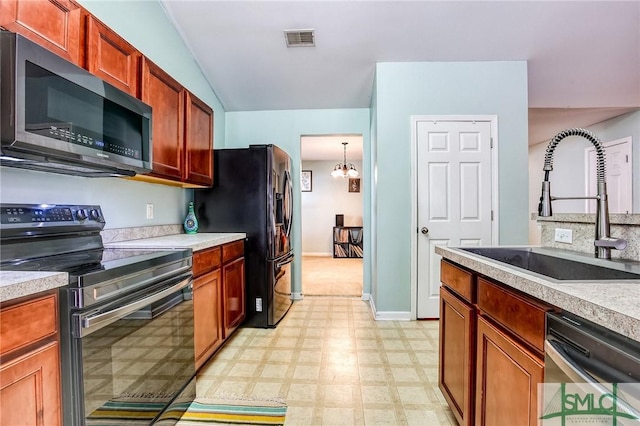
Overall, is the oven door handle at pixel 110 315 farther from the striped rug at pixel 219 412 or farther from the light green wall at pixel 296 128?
the light green wall at pixel 296 128

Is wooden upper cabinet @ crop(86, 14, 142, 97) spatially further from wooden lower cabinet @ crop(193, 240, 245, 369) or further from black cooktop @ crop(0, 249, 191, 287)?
wooden lower cabinet @ crop(193, 240, 245, 369)

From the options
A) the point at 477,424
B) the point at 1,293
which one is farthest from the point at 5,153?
the point at 477,424

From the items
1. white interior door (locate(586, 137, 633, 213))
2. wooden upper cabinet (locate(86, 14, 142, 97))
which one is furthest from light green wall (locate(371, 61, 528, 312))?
white interior door (locate(586, 137, 633, 213))

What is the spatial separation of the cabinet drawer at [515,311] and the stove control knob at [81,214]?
2.00 metres

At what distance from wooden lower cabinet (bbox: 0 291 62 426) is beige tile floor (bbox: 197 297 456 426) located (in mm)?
1106

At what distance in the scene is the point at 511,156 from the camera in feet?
10.1

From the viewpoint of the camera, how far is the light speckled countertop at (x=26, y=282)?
2.62 ft

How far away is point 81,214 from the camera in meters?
1.66

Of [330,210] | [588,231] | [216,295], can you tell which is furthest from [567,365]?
[330,210]

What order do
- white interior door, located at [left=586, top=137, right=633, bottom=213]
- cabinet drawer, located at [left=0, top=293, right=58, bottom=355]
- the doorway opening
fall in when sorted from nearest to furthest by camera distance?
cabinet drawer, located at [left=0, top=293, right=58, bottom=355] → white interior door, located at [left=586, top=137, right=633, bottom=213] → the doorway opening

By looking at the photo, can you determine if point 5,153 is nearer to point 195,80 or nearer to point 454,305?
point 454,305

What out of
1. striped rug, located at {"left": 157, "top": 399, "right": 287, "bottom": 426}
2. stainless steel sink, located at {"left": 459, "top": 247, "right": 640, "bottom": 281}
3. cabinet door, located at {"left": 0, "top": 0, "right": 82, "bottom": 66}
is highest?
cabinet door, located at {"left": 0, "top": 0, "right": 82, "bottom": 66}

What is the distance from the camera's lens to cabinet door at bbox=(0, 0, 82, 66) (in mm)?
1135

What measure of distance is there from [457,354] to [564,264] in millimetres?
622
